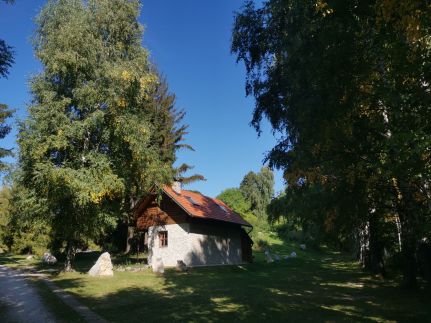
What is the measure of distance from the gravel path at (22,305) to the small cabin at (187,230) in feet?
39.0

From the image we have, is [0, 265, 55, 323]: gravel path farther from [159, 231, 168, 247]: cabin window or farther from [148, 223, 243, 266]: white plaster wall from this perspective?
[159, 231, 168, 247]: cabin window

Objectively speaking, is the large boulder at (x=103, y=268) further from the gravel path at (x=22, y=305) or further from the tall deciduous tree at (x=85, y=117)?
the gravel path at (x=22, y=305)

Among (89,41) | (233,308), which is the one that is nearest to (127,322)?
(233,308)

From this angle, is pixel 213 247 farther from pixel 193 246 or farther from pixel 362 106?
pixel 362 106

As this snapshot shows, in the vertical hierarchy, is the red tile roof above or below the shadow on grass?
above

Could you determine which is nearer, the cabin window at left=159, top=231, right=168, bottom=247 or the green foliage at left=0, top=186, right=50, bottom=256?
the cabin window at left=159, top=231, right=168, bottom=247

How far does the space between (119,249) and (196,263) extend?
15.0m

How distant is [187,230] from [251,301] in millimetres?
15192

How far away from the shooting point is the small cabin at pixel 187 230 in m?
27.0

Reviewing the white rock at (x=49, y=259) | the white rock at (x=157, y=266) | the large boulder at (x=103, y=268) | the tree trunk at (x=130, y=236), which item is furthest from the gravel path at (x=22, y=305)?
the tree trunk at (x=130, y=236)

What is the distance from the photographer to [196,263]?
2722 cm

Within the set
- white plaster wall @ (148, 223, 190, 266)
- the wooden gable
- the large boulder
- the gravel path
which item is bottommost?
the gravel path

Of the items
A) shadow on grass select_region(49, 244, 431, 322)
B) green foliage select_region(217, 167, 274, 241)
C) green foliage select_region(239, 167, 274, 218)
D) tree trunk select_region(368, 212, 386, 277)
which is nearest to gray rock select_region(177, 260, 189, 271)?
shadow on grass select_region(49, 244, 431, 322)

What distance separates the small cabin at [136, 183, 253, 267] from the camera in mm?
27000
